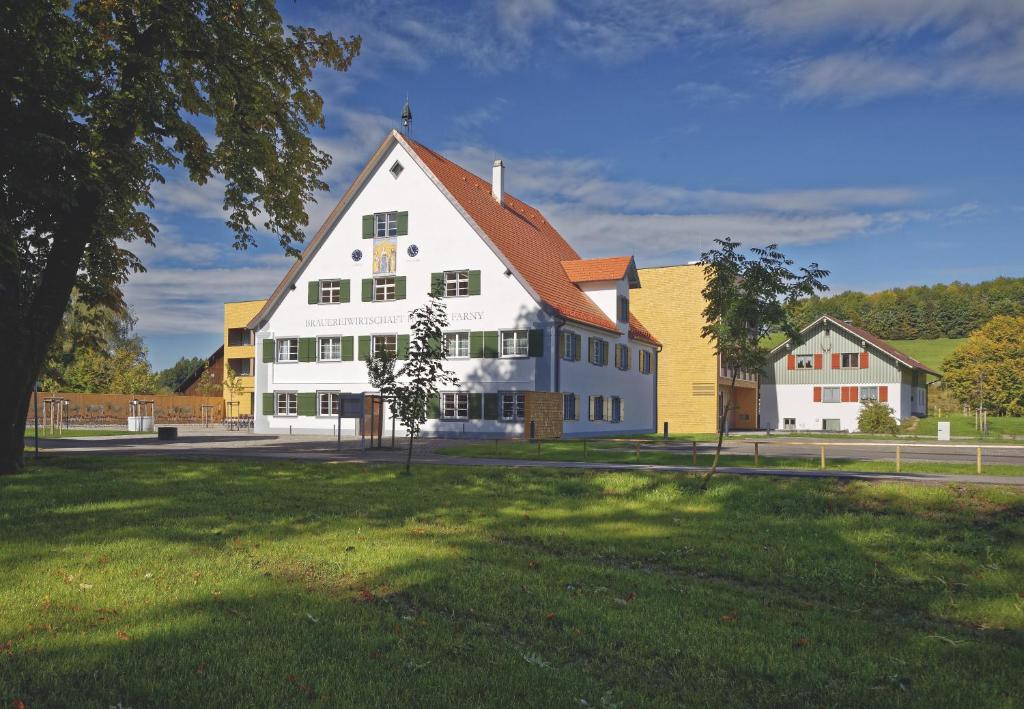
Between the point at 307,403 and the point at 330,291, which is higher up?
the point at 330,291

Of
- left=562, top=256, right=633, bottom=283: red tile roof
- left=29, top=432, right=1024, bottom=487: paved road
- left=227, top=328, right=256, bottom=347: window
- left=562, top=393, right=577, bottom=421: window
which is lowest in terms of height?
left=29, top=432, right=1024, bottom=487: paved road

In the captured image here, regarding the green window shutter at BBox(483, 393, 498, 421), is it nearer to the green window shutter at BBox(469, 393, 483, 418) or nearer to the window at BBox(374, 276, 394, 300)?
the green window shutter at BBox(469, 393, 483, 418)

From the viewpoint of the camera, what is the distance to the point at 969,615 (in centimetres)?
739

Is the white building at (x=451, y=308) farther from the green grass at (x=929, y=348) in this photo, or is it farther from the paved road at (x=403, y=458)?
the green grass at (x=929, y=348)

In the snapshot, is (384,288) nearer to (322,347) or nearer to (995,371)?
(322,347)

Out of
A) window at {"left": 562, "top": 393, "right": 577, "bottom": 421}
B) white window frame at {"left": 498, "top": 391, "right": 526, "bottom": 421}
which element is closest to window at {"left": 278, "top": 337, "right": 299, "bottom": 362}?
white window frame at {"left": 498, "top": 391, "right": 526, "bottom": 421}

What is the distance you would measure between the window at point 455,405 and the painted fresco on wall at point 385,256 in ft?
22.3

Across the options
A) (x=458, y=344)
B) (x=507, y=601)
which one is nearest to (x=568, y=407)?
(x=458, y=344)

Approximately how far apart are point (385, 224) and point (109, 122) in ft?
75.3

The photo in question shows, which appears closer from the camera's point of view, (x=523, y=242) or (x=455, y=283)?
(x=455, y=283)

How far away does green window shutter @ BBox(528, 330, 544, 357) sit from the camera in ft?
116

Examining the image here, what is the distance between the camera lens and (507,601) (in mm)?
7105

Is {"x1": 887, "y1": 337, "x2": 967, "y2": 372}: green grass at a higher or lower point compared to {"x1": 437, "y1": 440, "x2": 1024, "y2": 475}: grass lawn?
Answer: higher

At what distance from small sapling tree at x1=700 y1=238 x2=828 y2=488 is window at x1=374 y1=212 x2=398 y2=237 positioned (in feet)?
84.9
